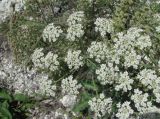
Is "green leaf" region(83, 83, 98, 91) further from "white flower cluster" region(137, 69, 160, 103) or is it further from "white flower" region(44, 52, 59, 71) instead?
"white flower cluster" region(137, 69, 160, 103)

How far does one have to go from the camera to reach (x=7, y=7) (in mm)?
8430

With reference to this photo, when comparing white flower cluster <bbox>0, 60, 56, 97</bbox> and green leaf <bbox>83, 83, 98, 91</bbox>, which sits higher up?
green leaf <bbox>83, 83, 98, 91</bbox>

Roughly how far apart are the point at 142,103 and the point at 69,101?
74.7 inches

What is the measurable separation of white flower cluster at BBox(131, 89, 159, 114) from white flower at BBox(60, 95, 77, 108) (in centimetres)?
172

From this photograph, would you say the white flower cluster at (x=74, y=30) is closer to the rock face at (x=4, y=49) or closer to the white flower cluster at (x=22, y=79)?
the white flower cluster at (x=22, y=79)

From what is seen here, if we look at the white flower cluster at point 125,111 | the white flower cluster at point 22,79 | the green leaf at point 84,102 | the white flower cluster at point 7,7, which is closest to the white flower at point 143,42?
the white flower cluster at point 125,111

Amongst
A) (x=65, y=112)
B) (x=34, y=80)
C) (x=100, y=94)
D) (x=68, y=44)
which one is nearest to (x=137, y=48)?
(x=100, y=94)

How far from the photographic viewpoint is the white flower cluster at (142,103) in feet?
17.9

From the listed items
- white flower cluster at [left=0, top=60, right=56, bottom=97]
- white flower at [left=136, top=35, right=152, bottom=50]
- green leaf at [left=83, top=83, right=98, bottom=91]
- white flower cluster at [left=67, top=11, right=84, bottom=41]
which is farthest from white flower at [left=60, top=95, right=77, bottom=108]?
white flower at [left=136, top=35, right=152, bottom=50]

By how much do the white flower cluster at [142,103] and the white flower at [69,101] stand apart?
172cm

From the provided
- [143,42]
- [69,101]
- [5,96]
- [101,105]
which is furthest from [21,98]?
[143,42]

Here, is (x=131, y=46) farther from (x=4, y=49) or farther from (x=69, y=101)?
(x=4, y=49)

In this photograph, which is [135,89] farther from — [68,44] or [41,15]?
[41,15]

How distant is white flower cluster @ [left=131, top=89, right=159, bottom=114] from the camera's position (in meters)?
5.46
